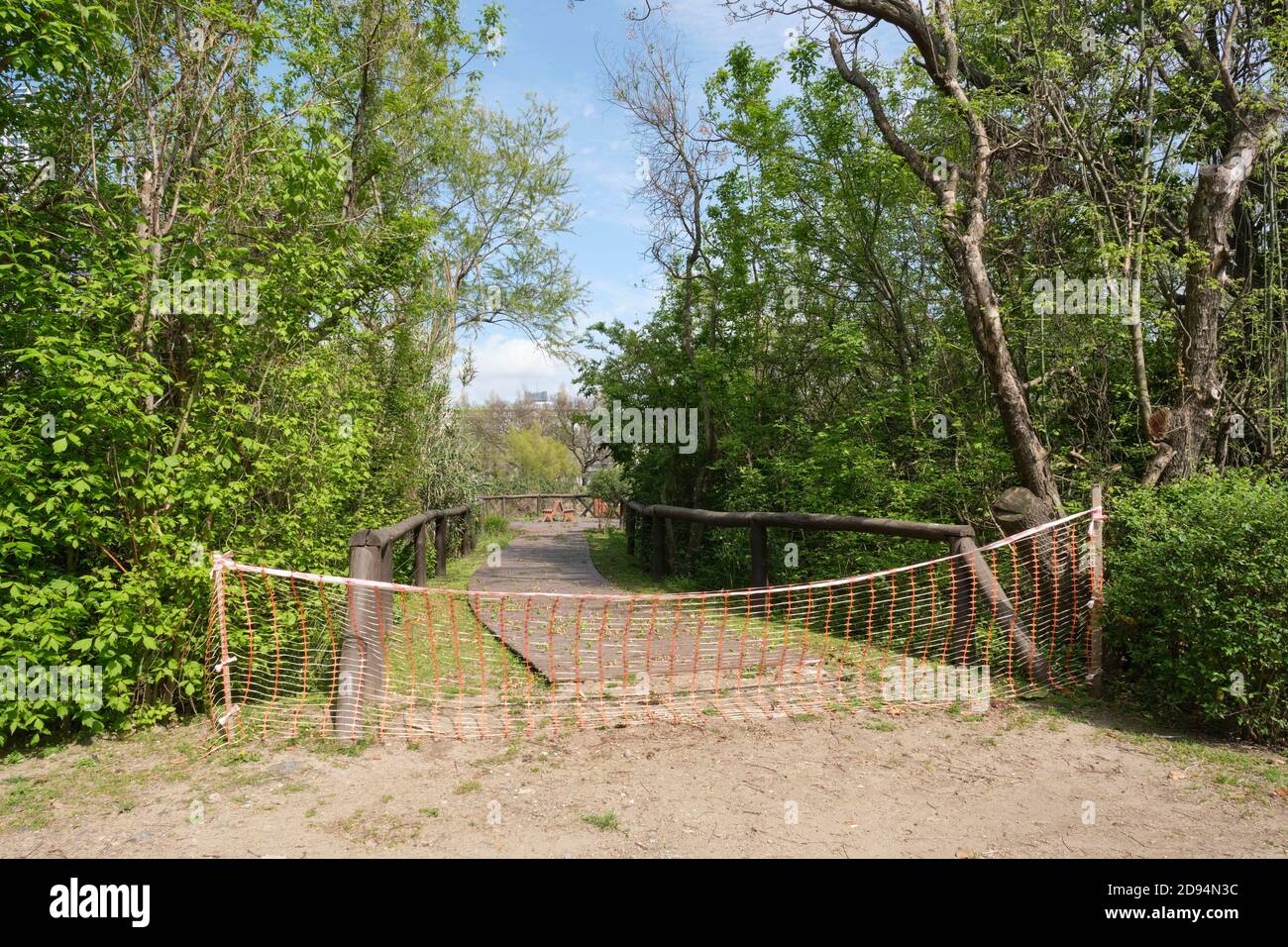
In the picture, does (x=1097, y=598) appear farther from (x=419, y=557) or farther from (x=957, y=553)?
(x=419, y=557)

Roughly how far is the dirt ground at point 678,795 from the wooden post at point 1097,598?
68 cm

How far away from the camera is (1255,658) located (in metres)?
Answer: 4.48

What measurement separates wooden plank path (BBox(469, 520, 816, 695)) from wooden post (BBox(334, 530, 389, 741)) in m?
0.85

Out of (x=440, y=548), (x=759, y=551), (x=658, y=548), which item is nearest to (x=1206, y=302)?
(x=759, y=551)

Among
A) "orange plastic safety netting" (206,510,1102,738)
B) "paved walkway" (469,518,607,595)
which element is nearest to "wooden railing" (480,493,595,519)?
"paved walkway" (469,518,607,595)

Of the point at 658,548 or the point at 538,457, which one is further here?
the point at 538,457

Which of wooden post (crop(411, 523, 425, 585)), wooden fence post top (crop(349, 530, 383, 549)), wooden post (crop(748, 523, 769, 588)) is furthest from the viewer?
wooden post (crop(411, 523, 425, 585))

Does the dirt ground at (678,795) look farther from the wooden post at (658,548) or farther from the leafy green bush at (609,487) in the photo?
the leafy green bush at (609,487)

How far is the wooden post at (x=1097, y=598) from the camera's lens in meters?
5.64

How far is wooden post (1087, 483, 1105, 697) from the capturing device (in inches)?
222

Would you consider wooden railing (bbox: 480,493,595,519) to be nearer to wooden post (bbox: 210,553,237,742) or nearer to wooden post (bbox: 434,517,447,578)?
wooden post (bbox: 434,517,447,578)

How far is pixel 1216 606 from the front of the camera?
4.57 metres

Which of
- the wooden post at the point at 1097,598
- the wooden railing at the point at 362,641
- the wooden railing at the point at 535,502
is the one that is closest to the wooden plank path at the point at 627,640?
the wooden railing at the point at 362,641

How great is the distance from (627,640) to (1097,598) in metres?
3.61
